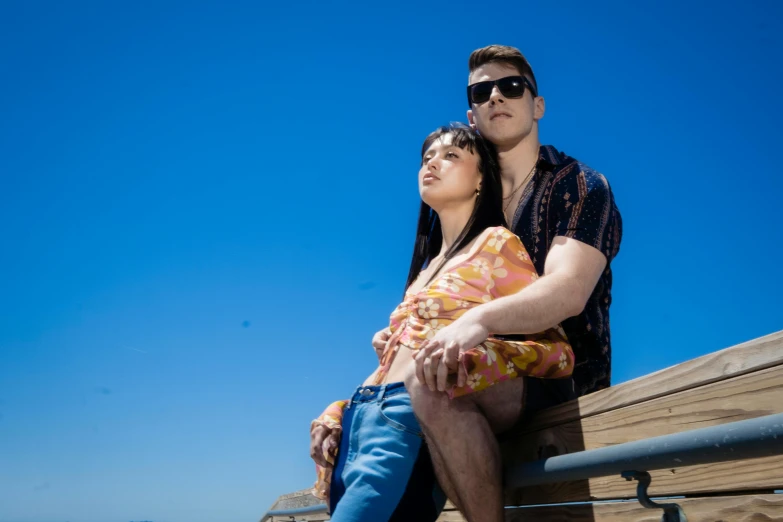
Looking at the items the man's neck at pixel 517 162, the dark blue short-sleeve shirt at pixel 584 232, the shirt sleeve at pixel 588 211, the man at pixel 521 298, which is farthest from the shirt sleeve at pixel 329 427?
the man's neck at pixel 517 162

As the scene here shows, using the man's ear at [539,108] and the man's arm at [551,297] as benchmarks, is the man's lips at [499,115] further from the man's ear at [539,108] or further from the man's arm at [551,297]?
the man's arm at [551,297]

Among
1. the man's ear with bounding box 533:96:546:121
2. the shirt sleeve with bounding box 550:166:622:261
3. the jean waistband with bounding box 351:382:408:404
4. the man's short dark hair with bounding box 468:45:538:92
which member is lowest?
the jean waistband with bounding box 351:382:408:404

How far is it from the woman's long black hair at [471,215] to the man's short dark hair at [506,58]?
0.38 metres

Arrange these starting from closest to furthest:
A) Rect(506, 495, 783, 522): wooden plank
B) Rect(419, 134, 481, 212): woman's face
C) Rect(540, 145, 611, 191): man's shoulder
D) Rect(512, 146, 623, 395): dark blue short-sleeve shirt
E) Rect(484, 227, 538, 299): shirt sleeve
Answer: Rect(506, 495, 783, 522): wooden plank, Rect(484, 227, 538, 299): shirt sleeve, Rect(512, 146, 623, 395): dark blue short-sleeve shirt, Rect(540, 145, 611, 191): man's shoulder, Rect(419, 134, 481, 212): woman's face

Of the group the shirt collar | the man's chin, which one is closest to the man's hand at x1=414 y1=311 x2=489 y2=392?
the shirt collar

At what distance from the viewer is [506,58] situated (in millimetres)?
2951

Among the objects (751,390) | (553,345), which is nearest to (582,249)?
(553,345)

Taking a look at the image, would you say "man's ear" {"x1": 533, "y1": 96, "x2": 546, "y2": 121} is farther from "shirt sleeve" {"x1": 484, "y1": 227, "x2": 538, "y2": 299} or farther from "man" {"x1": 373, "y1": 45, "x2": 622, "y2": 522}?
"shirt sleeve" {"x1": 484, "y1": 227, "x2": 538, "y2": 299}

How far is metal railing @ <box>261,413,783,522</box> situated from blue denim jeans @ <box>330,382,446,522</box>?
274 millimetres

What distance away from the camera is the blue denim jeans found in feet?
6.15

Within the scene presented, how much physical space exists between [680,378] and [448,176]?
3.92ft

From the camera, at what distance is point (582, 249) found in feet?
7.00

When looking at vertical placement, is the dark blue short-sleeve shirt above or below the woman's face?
below

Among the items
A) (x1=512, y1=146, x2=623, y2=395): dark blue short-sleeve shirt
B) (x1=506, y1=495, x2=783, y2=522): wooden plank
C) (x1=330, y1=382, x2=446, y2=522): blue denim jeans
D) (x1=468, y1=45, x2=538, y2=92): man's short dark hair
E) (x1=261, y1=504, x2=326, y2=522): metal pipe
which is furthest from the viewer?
(x1=261, y1=504, x2=326, y2=522): metal pipe
